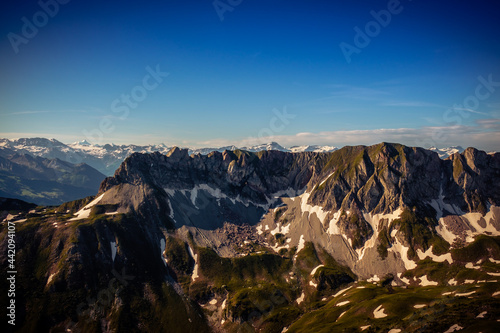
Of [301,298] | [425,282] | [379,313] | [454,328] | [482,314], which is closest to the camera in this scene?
[454,328]

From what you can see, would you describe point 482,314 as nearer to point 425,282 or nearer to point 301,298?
point 301,298

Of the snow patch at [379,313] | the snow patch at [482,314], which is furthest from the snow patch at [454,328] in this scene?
the snow patch at [379,313]

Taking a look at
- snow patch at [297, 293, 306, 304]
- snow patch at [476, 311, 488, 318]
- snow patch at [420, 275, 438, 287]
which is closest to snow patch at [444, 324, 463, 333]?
snow patch at [476, 311, 488, 318]

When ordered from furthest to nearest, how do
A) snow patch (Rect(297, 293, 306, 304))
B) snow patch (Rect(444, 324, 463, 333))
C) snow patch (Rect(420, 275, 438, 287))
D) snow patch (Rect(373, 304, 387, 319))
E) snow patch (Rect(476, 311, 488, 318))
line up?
snow patch (Rect(297, 293, 306, 304))
snow patch (Rect(420, 275, 438, 287))
snow patch (Rect(373, 304, 387, 319))
snow patch (Rect(476, 311, 488, 318))
snow patch (Rect(444, 324, 463, 333))

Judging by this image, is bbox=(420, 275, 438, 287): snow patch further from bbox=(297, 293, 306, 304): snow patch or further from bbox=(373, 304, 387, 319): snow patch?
bbox=(373, 304, 387, 319): snow patch

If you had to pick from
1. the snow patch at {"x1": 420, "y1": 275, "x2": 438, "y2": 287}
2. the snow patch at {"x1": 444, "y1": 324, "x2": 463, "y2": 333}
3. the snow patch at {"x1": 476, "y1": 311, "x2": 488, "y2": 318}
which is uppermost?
the snow patch at {"x1": 476, "y1": 311, "x2": 488, "y2": 318}

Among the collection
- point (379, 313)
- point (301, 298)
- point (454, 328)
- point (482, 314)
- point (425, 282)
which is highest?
point (482, 314)

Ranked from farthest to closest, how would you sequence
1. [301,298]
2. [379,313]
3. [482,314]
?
1. [301,298]
2. [379,313]
3. [482,314]

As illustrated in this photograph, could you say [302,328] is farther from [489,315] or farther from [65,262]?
[65,262]

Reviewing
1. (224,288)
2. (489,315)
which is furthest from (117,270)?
(489,315)

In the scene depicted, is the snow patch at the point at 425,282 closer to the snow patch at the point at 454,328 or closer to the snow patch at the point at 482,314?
the snow patch at the point at 482,314

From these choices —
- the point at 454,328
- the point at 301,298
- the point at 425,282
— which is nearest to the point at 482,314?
the point at 454,328
